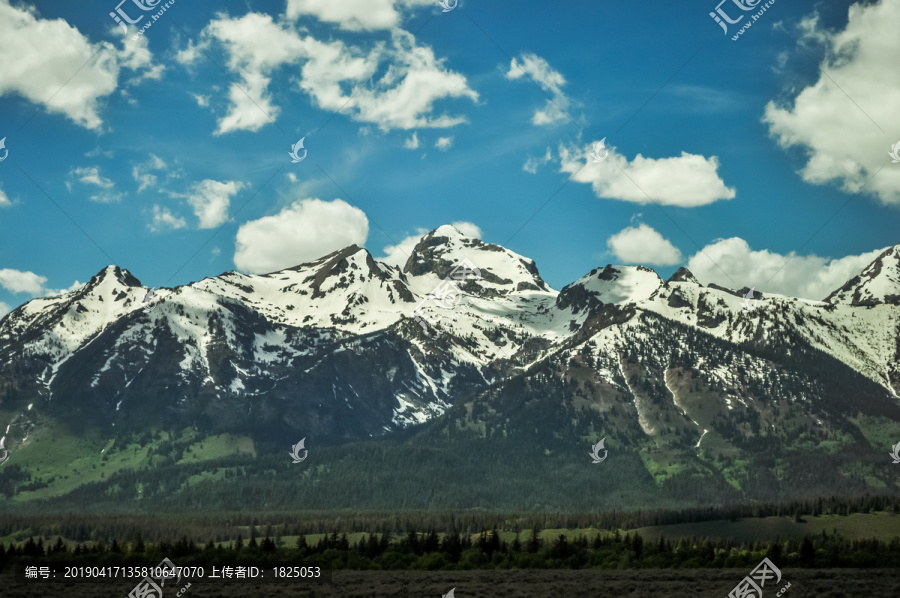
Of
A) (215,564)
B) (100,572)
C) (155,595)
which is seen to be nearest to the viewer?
(155,595)

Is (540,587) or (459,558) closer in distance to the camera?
(540,587)

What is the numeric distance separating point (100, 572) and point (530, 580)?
57131 mm

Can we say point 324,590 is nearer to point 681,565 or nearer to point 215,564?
point 215,564

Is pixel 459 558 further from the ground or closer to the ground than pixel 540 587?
further from the ground

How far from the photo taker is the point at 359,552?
186m

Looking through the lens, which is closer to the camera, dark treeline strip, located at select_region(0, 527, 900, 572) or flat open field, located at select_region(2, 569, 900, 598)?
flat open field, located at select_region(2, 569, 900, 598)

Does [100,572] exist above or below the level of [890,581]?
above

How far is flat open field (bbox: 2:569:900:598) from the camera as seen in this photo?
96.2 m

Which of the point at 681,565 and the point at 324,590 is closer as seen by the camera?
the point at 324,590

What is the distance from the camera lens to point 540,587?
107 m

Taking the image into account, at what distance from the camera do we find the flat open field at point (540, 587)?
96.2 metres

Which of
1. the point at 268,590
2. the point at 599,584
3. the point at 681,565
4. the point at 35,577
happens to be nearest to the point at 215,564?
the point at 35,577

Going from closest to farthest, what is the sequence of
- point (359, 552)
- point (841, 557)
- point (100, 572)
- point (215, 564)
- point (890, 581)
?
point (890, 581) < point (100, 572) < point (215, 564) < point (841, 557) < point (359, 552)

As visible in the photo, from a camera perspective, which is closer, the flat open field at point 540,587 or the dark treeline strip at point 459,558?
the flat open field at point 540,587
